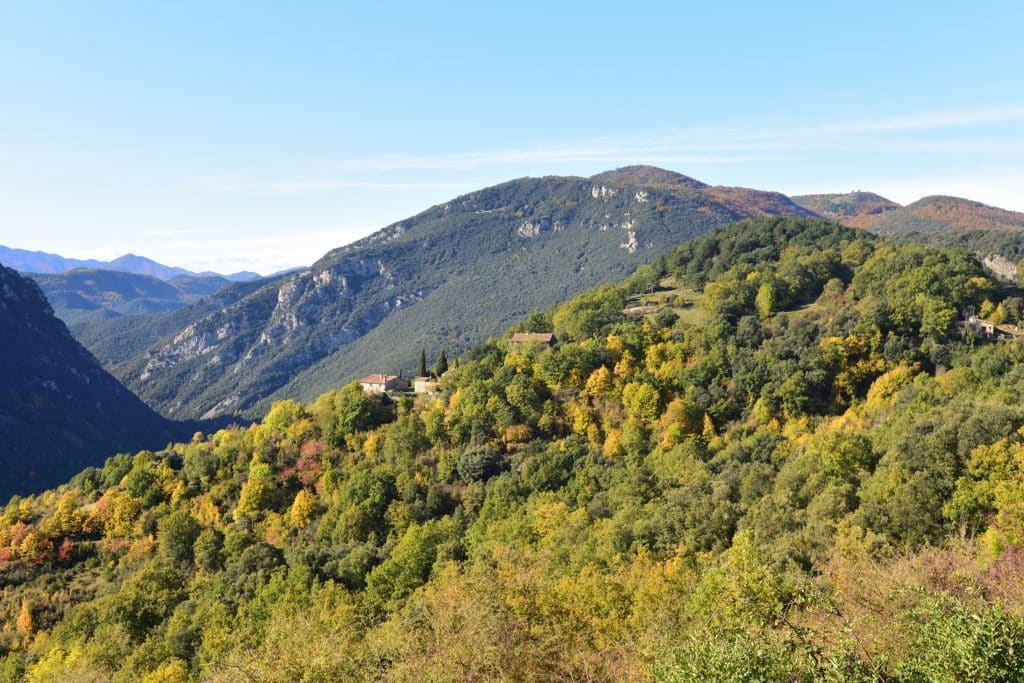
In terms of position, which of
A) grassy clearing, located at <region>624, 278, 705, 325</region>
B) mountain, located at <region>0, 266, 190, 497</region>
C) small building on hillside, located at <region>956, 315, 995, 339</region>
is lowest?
mountain, located at <region>0, 266, 190, 497</region>

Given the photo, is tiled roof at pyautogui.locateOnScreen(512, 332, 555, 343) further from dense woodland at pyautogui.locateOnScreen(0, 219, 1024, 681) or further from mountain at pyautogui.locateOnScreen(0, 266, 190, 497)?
mountain at pyautogui.locateOnScreen(0, 266, 190, 497)

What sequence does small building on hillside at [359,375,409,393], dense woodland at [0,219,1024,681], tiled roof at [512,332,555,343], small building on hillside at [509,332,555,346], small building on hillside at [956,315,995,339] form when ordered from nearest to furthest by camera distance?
dense woodland at [0,219,1024,681]
small building on hillside at [956,315,995,339]
small building on hillside at [509,332,555,346]
tiled roof at [512,332,555,343]
small building on hillside at [359,375,409,393]

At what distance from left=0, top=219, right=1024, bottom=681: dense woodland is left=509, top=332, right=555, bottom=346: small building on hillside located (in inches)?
70.7

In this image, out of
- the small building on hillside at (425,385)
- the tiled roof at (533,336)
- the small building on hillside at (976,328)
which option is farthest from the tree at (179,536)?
the small building on hillside at (976,328)

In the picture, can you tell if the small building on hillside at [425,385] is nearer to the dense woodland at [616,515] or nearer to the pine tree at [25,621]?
the dense woodland at [616,515]

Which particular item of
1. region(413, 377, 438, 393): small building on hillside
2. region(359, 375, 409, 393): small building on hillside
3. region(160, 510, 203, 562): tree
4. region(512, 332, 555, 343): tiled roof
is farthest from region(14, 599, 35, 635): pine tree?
region(512, 332, 555, 343): tiled roof

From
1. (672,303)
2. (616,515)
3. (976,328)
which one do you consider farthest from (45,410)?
(976,328)

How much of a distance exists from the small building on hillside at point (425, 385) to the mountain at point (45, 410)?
111m

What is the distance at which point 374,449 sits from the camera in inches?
2552

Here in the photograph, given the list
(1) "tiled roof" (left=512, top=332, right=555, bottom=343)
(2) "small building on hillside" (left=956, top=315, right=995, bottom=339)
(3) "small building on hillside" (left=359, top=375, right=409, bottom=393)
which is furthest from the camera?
(3) "small building on hillside" (left=359, top=375, right=409, bottom=393)

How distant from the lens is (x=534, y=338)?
77500mm

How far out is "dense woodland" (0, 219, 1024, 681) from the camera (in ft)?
66.9

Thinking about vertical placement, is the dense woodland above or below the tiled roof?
below

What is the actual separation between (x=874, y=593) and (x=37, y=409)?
206m
